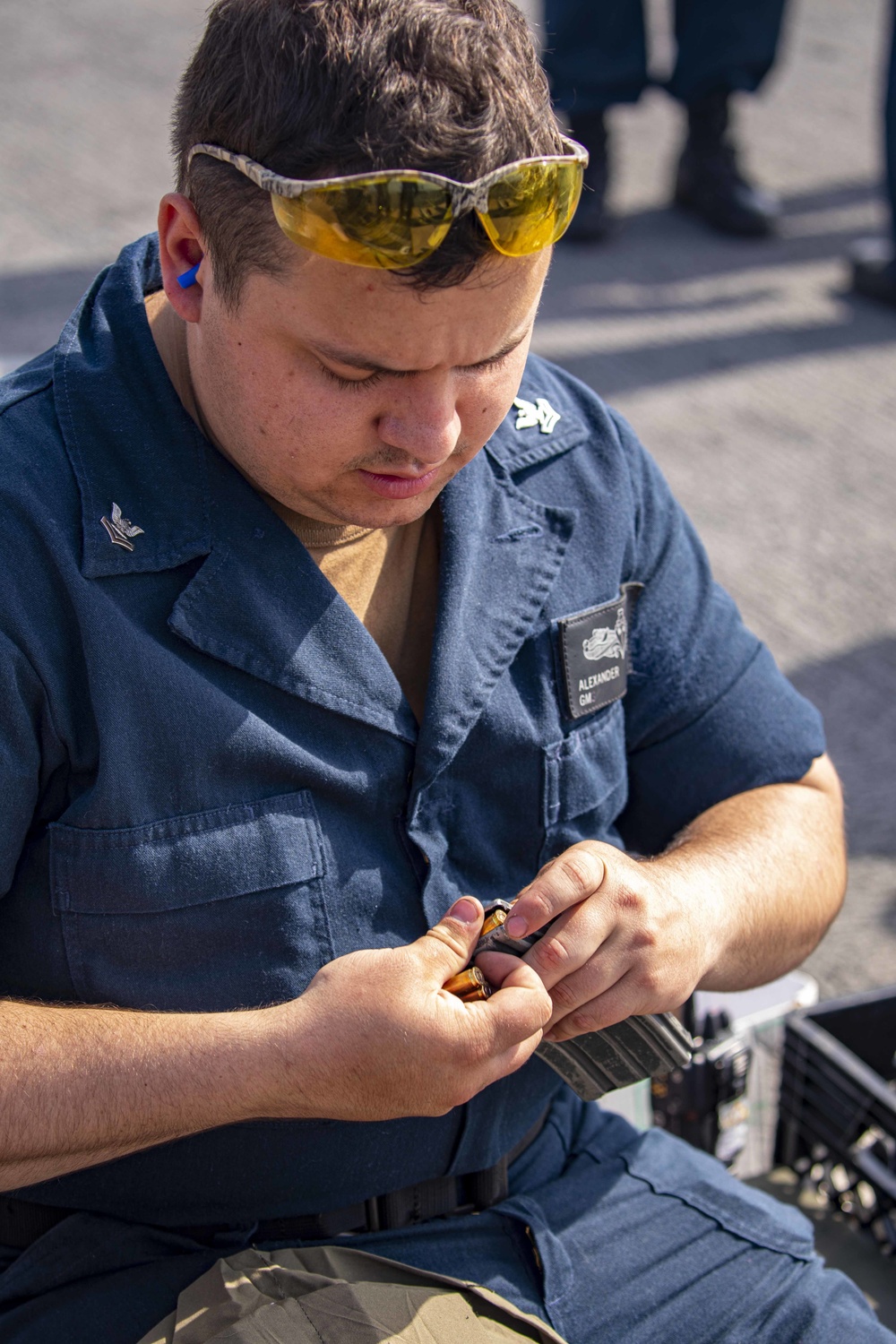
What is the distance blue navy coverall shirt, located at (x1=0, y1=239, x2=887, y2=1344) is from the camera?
Answer: 1.41 meters

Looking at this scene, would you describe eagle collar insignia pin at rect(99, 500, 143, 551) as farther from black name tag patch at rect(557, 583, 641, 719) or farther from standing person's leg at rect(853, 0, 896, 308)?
standing person's leg at rect(853, 0, 896, 308)

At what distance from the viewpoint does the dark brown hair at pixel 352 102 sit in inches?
48.7

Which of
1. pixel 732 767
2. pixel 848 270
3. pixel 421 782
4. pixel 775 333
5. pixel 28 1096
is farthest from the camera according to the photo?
pixel 848 270

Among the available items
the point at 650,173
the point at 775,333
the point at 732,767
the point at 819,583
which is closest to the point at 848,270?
the point at 775,333

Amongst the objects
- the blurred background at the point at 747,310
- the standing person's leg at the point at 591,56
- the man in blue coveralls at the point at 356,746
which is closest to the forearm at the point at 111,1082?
the man in blue coveralls at the point at 356,746

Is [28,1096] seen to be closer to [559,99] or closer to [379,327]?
[379,327]

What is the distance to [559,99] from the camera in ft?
17.3

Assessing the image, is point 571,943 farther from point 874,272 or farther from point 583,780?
point 874,272

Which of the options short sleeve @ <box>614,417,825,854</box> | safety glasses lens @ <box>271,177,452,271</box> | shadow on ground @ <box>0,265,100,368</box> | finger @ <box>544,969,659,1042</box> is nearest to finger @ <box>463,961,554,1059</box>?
finger @ <box>544,969,659,1042</box>

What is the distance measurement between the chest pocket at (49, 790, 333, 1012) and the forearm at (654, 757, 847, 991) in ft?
1.52

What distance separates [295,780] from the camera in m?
1.49

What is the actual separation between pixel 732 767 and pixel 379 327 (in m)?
0.83

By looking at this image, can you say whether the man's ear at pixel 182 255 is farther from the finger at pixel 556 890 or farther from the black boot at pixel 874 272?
the black boot at pixel 874 272

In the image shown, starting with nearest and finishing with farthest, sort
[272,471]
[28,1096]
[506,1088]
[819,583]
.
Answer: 1. [28,1096]
2. [272,471]
3. [506,1088]
4. [819,583]
